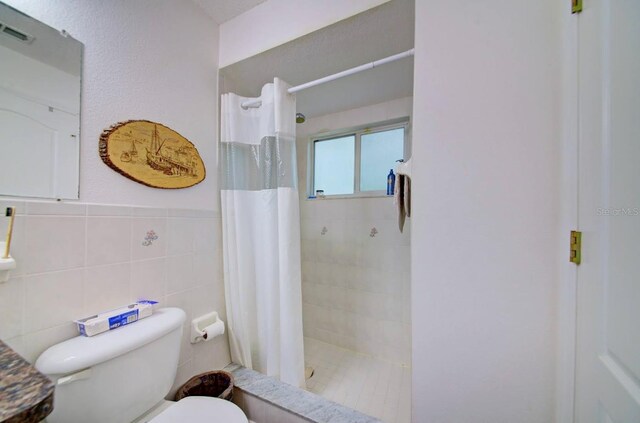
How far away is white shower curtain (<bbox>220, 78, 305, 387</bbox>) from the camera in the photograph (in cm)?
129

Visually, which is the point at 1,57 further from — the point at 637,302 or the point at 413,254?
the point at 637,302

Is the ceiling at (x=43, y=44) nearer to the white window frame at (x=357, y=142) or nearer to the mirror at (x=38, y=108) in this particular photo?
the mirror at (x=38, y=108)

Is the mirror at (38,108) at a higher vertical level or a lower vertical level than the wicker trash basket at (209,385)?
higher

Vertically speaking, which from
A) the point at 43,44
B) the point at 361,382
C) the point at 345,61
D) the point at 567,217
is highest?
the point at 345,61

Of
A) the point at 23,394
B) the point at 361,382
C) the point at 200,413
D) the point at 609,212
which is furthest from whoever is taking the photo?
the point at 361,382

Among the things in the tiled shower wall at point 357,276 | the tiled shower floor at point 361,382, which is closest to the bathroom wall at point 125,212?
the tiled shower floor at point 361,382

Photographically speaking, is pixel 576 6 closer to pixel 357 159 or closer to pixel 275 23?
pixel 275 23

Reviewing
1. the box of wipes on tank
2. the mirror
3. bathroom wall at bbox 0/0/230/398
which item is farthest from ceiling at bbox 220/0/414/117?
the box of wipes on tank

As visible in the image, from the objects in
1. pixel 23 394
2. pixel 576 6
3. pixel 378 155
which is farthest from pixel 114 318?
pixel 378 155

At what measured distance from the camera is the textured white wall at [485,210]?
722 millimetres

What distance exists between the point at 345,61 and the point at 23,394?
164 centimetres

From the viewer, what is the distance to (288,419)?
110cm

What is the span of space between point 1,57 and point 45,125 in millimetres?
211

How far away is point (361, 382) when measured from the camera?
1.62 metres
